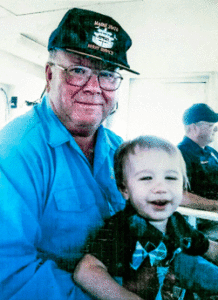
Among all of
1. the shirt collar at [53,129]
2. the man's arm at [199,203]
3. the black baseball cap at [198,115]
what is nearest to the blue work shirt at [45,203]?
the shirt collar at [53,129]

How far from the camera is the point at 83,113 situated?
981mm

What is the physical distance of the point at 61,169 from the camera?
2.93 feet

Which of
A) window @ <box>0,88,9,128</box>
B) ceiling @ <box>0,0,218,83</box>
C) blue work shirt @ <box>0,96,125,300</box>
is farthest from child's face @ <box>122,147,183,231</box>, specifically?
window @ <box>0,88,9,128</box>

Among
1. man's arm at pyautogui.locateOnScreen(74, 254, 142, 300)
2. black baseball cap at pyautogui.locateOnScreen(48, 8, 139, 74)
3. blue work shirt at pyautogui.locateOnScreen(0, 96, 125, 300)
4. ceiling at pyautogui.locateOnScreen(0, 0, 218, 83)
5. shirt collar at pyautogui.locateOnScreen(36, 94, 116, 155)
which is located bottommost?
man's arm at pyautogui.locateOnScreen(74, 254, 142, 300)

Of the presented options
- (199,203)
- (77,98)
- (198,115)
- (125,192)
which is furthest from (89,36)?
(198,115)

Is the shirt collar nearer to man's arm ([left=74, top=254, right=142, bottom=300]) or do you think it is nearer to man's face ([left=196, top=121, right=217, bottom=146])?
man's arm ([left=74, top=254, right=142, bottom=300])

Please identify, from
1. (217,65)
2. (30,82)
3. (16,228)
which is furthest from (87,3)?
(30,82)

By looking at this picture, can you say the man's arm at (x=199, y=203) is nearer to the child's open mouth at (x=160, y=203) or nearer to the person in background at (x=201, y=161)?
the person in background at (x=201, y=161)

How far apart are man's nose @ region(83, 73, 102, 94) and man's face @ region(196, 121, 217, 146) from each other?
1.62 meters

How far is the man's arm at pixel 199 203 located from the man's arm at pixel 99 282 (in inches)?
45.4

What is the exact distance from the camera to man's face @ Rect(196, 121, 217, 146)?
7.50 feet

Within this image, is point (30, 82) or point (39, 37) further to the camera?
point (30, 82)

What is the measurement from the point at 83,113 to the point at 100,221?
0.49 m

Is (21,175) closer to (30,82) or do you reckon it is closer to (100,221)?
(100,221)
